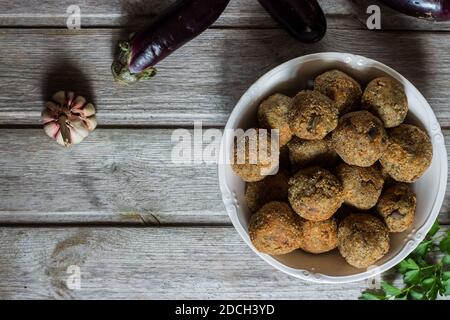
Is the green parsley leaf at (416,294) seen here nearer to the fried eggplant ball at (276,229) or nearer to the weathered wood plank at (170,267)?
the weathered wood plank at (170,267)

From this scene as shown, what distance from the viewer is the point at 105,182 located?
1.13 meters

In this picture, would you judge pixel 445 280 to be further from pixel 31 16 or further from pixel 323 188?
pixel 31 16

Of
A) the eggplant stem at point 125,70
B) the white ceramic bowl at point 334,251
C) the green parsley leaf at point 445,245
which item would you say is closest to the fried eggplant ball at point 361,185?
the white ceramic bowl at point 334,251

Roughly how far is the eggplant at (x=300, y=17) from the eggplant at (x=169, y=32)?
96 mm

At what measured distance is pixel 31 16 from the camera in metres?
1.13

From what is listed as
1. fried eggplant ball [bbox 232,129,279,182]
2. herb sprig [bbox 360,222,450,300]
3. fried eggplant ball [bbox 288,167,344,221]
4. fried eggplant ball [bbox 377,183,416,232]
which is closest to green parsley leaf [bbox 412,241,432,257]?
herb sprig [bbox 360,222,450,300]

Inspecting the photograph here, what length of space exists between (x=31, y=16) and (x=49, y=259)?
50 centimetres

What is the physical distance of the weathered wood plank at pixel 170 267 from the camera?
1134 mm

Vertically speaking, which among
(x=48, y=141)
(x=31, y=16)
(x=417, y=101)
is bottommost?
(x=48, y=141)

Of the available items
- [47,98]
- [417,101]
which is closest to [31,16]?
[47,98]

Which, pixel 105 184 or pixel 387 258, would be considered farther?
pixel 105 184

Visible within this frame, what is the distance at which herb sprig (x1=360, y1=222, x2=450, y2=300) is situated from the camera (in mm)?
1053

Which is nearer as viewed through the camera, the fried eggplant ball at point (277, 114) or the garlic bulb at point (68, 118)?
the fried eggplant ball at point (277, 114)

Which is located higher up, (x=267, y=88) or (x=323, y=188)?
(x=267, y=88)
